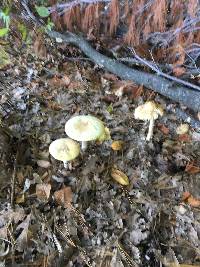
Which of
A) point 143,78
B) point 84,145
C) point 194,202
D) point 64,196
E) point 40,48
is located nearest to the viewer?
point 64,196

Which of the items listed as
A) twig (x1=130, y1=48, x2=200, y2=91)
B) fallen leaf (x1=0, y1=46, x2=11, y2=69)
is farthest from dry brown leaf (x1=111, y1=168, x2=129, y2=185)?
fallen leaf (x1=0, y1=46, x2=11, y2=69)

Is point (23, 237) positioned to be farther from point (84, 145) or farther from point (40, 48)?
point (40, 48)

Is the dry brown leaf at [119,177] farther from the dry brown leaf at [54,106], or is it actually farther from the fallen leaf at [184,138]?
the dry brown leaf at [54,106]

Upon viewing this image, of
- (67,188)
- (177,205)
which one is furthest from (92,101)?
(177,205)

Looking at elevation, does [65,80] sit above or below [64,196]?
above

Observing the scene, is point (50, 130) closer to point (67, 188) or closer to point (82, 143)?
point (82, 143)

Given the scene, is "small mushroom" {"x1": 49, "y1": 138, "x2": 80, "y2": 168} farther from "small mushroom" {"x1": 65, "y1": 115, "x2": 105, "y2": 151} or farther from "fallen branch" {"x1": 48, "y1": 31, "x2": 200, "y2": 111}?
"fallen branch" {"x1": 48, "y1": 31, "x2": 200, "y2": 111}

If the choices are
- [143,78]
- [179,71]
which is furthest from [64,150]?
[179,71]
